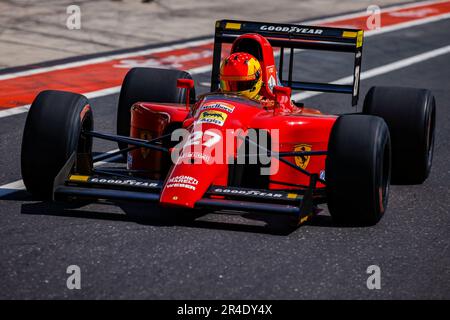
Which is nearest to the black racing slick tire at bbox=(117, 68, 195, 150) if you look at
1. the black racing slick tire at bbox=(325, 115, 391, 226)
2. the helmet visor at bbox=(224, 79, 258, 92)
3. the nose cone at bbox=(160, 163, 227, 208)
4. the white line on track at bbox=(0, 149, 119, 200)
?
the helmet visor at bbox=(224, 79, 258, 92)

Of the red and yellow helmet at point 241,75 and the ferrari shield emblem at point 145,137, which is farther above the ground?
the red and yellow helmet at point 241,75

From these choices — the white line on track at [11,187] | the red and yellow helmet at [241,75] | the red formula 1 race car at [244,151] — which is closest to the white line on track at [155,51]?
the red formula 1 race car at [244,151]

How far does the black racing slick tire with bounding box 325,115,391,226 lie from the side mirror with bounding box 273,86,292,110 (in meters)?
0.90

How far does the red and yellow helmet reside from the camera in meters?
7.91

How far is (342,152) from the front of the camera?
695 centimetres

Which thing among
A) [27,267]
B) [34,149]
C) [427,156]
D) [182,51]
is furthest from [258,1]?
[27,267]

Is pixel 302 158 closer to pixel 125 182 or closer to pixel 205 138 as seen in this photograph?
pixel 205 138

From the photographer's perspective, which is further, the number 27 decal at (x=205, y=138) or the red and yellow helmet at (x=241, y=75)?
A: the red and yellow helmet at (x=241, y=75)

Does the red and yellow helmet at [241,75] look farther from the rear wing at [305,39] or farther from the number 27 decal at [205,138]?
the rear wing at [305,39]

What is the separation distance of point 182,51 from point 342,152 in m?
8.04

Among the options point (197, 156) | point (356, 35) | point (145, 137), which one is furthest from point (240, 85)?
point (356, 35)

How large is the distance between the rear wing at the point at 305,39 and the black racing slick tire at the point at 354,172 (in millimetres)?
2062

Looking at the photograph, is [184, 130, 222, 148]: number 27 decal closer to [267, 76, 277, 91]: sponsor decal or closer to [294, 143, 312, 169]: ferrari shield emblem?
[294, 143, 312, 169]: ferrari shield emblem

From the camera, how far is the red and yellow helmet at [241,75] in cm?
791
